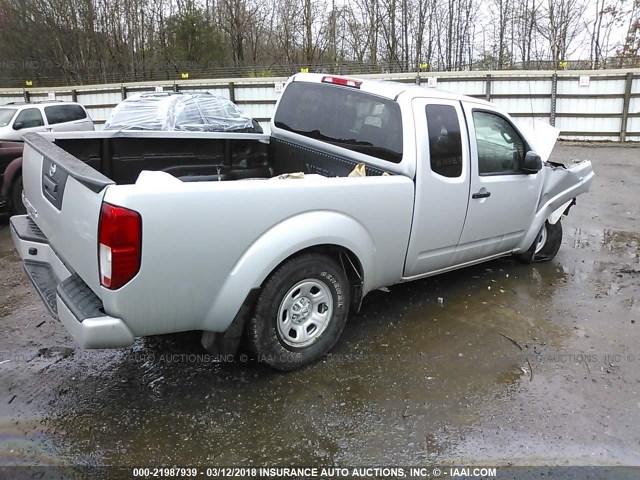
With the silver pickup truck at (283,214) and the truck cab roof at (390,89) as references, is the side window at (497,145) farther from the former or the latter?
the truck cab roof at (390,89)

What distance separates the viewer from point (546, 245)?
19.3 feet

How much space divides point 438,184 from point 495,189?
86cm

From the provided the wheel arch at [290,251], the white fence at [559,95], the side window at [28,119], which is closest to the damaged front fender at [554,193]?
the wheel arch at [290,251]

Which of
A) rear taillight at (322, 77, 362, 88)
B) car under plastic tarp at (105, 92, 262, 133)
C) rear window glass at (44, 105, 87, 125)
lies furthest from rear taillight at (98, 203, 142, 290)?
rear window glass at (44, 105, 87, 125)

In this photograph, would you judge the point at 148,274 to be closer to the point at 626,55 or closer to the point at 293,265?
the point at 293,265

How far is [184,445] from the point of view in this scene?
285cm

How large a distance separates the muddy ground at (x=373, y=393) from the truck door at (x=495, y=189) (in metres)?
0.57

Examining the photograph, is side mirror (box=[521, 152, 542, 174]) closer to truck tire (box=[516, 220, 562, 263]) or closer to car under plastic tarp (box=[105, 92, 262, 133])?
truck tire (box=[516, 220, 562, 263])

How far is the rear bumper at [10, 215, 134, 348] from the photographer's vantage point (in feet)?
8.80

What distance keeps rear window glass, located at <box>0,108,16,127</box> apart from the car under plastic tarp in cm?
287

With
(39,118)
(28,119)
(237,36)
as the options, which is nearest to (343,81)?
(28,119)

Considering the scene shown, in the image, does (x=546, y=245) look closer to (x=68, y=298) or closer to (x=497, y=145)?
(x=497, y=145)

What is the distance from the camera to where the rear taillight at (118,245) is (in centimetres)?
256

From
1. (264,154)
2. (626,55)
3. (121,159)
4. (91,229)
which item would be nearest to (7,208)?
(121,159)
